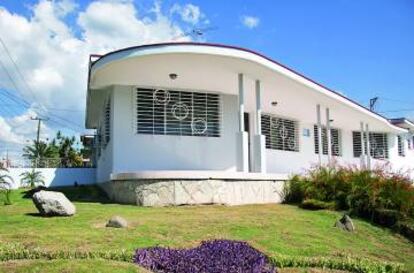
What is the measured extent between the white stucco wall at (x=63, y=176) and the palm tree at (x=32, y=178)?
12.1 inches

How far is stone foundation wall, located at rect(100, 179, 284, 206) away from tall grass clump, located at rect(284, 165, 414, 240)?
4.25ft

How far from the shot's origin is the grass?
8469mm

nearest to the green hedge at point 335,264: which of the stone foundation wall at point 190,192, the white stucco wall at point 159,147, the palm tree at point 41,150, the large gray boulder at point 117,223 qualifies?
the large gray boulder at point 117,223

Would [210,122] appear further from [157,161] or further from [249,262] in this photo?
[249,262]

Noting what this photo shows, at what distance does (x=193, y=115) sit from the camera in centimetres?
1744

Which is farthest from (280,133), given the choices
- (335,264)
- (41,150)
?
(41,150)

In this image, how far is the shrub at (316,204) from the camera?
13.9m

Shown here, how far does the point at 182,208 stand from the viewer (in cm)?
1281

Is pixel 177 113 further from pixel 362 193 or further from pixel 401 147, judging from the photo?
pixel 401 147

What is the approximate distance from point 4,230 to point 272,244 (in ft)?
16.0

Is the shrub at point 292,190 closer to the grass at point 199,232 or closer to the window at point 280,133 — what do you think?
the grass at point 199,232

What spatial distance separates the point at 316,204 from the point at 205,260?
718 centimetres

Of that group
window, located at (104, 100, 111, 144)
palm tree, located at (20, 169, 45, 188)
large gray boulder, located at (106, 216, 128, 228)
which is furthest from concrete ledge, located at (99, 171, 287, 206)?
palm tree, located at (20, 169, 45, 188)

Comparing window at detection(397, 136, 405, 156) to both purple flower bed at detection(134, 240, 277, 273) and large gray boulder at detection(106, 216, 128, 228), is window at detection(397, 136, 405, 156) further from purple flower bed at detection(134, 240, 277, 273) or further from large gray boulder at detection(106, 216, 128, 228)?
purple flower bed at detection(134, 240, 277, 273)
